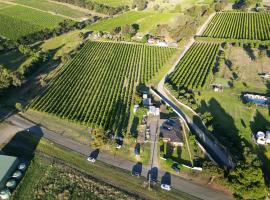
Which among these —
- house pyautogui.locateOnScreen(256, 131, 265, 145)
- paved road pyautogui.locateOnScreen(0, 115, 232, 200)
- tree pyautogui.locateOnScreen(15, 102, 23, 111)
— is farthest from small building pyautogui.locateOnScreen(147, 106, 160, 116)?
tree pyautogui.locateOnScreen(15, 102, 23, 111)

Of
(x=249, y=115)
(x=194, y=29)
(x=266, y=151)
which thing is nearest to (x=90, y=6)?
(x=194, y=29)

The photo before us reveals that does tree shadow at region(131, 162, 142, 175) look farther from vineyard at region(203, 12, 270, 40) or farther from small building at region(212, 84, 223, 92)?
vineyard at region(203, 12, 270, 40)

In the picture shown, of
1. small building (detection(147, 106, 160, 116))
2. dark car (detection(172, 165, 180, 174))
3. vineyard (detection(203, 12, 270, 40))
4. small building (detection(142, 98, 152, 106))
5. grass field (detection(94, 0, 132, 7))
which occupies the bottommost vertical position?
dark car (detection(172, 165, 180, 174))

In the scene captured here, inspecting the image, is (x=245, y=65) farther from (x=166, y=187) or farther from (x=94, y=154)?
(x=94, y=154)

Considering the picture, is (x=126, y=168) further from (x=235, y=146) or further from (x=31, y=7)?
(x=31, y=7)

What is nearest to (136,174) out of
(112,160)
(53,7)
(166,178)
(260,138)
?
(166,178)

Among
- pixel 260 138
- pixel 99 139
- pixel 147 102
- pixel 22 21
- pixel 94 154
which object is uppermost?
pixel 22 21

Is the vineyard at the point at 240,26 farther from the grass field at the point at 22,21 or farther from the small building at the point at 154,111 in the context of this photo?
the grass field at the point at 22,21

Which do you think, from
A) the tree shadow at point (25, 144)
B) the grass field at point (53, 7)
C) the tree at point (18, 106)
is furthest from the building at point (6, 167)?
the grass field at point (53, 7)
